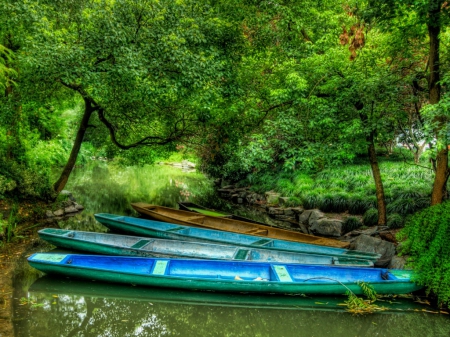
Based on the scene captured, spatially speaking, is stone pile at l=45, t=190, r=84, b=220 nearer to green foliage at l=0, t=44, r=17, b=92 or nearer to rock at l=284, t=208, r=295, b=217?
green foliage at l=0, t=44, r=17, b=92

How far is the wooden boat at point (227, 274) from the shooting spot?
6.66 metres

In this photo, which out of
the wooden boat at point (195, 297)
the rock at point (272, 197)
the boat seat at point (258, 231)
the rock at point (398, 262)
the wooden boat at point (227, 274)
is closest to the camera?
the wooden boat at point (195, 297)

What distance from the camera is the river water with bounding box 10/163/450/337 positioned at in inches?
224

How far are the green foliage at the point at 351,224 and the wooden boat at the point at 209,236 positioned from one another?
3.55 metres

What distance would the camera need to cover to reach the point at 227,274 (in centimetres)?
739

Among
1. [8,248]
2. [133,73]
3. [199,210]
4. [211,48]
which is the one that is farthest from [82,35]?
[199,210]

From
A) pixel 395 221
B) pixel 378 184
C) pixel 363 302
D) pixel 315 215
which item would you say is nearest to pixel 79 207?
pixel 315 215

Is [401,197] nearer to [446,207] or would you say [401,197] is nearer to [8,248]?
[446,207]

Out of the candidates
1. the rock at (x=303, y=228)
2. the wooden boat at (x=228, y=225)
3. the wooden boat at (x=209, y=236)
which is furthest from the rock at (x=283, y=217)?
the wooden boat at (x=209, y=236)

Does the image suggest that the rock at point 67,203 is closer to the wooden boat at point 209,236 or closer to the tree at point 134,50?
the wooden boat at point 209,236

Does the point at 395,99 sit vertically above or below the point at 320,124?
above

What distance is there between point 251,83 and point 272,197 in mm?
7316

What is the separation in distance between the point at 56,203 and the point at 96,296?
24.3ft

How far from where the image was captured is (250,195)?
19328 millimetres
